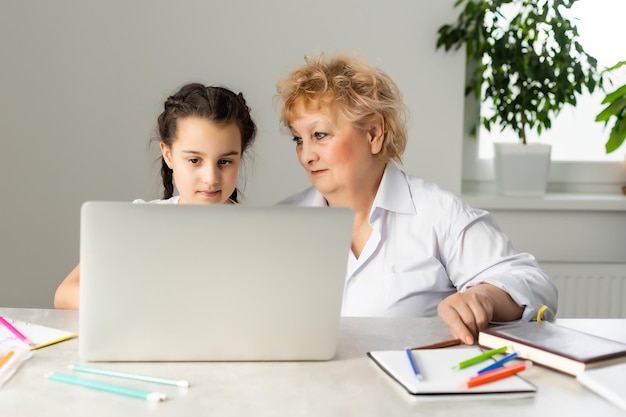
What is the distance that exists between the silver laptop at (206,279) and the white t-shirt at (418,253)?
25.4 inches

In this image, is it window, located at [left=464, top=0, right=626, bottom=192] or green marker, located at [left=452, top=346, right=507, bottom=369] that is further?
window, located at [left=464, top=0, right=626, bottom=192]

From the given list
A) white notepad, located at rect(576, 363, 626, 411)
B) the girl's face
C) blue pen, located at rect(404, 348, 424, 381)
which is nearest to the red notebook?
white notepad, located at rect(576, 363, 626, 411)

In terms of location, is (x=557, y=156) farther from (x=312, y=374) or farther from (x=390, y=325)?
(x=312, y=374)

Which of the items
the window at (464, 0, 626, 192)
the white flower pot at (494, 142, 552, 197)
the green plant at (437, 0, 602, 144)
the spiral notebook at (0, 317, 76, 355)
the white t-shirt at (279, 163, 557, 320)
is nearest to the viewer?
the spiral notebook at (0, 317, 76, 355)

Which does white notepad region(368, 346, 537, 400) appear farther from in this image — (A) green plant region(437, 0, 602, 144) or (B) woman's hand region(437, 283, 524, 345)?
(A) green plant region(437, 0, 602, 144)

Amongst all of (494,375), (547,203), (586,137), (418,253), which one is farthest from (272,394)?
(586,137)

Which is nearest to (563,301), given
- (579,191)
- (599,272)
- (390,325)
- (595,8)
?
(599,272)

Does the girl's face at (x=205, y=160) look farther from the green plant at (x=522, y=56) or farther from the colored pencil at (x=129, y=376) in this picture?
the green plant at (x=522, y=56)

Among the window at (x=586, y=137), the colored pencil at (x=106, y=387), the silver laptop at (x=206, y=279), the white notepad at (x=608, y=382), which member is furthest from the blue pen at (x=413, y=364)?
the window at (x=586, y=137)

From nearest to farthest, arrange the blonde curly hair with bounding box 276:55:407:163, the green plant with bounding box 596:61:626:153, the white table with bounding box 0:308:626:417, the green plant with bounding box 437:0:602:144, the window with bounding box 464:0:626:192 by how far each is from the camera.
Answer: the white table with bounding box 0:308:626:417
the blonde curly hair with bounding box 276:55:407:163
the green plant with bounding box 596:61:626:153
the green plant with bounding box 437:0:602:144
the window with bounding box 464:0:626:192

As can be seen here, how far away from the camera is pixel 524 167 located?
3.15 m

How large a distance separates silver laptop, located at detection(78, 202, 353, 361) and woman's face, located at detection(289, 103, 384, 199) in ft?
2.42

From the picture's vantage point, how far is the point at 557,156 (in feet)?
11.2

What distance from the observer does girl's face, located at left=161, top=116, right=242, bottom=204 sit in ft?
5.98
